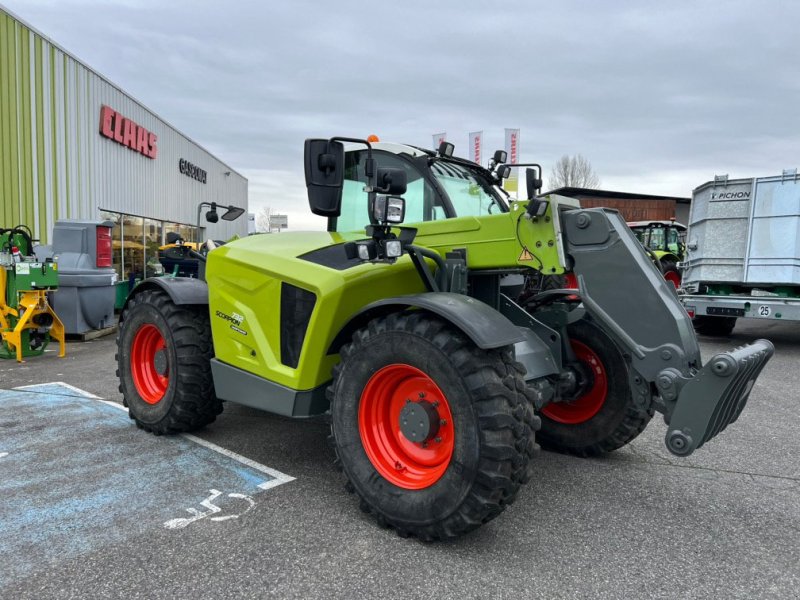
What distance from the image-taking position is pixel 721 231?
9711 millimetres

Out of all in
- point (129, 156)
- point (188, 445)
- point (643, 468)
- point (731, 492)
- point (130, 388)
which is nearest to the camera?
point (731, 492)

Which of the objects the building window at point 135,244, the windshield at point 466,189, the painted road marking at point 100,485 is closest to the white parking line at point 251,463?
the painted road marking at point 100,485

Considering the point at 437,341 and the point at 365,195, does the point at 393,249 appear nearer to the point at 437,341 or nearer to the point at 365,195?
the point at 437,341

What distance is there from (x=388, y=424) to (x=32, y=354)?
682cm

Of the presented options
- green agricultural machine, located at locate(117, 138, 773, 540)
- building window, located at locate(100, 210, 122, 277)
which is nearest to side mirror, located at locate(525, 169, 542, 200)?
green agricultural machine, located at locate(117, 138, 773, 540)

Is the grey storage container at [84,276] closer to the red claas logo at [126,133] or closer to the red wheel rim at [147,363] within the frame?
the red claas logo at [126,133]

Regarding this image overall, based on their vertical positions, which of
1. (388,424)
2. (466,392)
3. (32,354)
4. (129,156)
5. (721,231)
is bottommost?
(32,354)

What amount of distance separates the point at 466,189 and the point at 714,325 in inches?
346

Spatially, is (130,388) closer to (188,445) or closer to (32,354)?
(188,445)

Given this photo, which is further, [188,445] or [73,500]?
A: [188,445]

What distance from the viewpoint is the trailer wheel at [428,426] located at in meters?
2.64

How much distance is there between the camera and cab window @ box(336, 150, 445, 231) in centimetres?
390

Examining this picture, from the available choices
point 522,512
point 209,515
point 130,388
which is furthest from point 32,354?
point 522,512

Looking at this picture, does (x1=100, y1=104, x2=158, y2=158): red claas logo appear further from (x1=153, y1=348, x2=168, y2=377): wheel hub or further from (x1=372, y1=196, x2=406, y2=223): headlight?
(x1=372, y1=196, x2=406, y2=223): headlight
